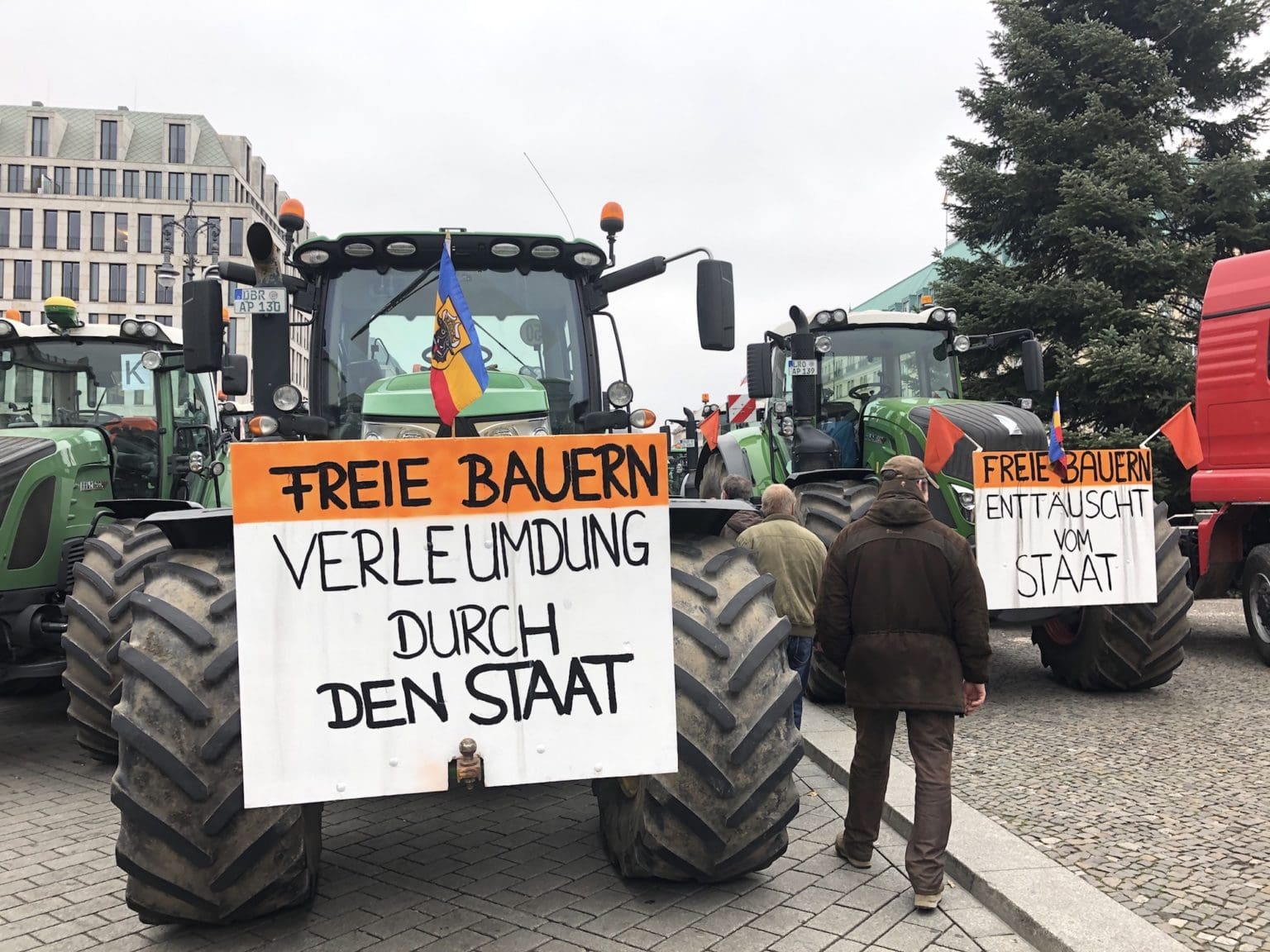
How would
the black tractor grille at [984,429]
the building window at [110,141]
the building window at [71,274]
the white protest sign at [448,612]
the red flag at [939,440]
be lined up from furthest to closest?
the building window at [110,141] → the building window at [71,274] → the black tractor grille at [984,429] → the red flag at [939,440] → the white protest sign at [448,612]

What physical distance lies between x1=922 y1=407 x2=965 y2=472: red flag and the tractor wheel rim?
3.73 metres

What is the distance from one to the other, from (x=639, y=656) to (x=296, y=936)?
1607 mm

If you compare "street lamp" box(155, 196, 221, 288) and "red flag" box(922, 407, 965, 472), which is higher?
"street lamp" box(155, 196, 221, 288)

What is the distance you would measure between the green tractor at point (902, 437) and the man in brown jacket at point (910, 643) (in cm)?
319

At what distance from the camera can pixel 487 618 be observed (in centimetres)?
349

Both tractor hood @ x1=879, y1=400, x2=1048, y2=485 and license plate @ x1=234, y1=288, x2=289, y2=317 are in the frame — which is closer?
license plate @ x1=234, y1=288, x2=289, y2=317

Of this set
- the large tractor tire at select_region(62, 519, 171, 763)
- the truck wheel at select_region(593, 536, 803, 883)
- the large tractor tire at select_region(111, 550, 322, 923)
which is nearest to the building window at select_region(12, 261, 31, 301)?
the large tractor tire at select_region(62, 519, 171, 763)

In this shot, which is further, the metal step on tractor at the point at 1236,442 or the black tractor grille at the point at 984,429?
the metal step on tractor at the point at 1236,442

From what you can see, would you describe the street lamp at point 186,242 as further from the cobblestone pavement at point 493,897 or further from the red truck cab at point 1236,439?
the red truck cab at point 1236,439

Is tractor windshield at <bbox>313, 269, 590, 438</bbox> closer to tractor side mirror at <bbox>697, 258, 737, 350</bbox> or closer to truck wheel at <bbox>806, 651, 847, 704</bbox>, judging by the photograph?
tractor side mirror at <bbox>697, 258, 737, 350</bbox>

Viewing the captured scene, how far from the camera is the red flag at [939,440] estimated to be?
7.26 metres

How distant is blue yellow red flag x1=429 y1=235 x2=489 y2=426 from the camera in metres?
3.62

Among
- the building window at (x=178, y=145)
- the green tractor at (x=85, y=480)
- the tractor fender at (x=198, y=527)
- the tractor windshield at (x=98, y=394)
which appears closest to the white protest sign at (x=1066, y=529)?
the tractor fender at (x=198, y=527)

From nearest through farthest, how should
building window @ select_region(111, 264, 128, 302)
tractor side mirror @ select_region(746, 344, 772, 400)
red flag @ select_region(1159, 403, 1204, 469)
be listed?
red flag @ select_region(1159, 403, 1204, 469)
tractor side mirror @ select_region(746, 344, 772, 400)
building window @ select_region(111, 264, 128, 302)
